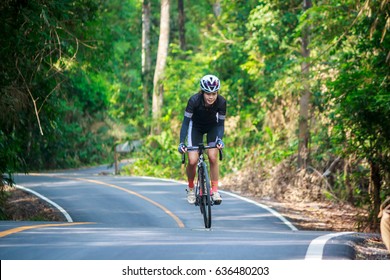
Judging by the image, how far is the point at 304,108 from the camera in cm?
3241

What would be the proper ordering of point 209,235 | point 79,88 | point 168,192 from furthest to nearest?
point 79,88 < point 168,192 < point 209,235

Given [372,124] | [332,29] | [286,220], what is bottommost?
[286,220]

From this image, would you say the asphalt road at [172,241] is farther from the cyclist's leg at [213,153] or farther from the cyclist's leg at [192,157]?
the cyclist's leg at [213,153]

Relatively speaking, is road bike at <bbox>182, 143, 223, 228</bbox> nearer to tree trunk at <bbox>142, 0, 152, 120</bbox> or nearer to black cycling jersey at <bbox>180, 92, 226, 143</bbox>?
black cycling jersey at <bbox>180, 92, 226, 143</bbox>

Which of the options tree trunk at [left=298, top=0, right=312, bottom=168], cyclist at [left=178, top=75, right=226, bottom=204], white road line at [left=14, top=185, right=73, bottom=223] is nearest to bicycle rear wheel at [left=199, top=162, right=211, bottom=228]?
cyclist at [left=178, top=75, right=226, bottom=204]

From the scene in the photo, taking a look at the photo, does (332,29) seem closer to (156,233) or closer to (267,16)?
(267,16)

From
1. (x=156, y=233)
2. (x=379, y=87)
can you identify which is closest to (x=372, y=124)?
(x=379, y=87)

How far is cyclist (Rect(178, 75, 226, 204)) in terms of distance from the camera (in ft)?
46.0

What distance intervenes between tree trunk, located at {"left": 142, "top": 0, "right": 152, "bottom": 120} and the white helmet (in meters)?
36.3

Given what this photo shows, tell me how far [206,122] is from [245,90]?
27.2 m

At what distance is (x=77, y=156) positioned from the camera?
6097 cm

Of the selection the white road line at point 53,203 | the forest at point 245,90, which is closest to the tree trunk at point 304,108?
the forest at point 245,90

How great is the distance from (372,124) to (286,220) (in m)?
3.33

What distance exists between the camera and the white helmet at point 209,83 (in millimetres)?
13596
